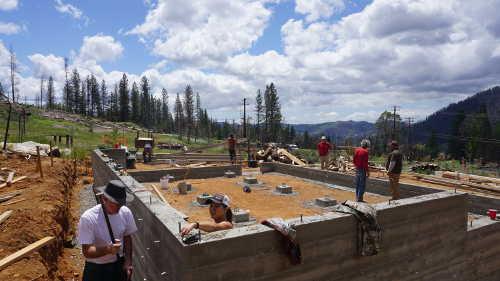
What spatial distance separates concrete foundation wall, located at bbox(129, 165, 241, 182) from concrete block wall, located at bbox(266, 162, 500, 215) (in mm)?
2220

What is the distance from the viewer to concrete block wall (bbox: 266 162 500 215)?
1018cm

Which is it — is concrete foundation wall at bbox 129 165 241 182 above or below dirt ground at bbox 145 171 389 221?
above

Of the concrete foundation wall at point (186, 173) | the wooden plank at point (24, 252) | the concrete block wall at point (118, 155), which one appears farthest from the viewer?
the concrete block wall at point (118, 155)

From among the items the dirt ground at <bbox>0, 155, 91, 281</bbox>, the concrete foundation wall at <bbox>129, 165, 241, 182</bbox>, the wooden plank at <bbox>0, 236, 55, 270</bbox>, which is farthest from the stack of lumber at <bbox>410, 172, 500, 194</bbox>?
the wooden plank at <bbox>0, 236, 55, 270</bbox>

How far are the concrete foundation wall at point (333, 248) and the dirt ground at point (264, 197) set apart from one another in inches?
90.7

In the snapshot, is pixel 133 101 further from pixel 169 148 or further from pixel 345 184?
pixel 345 184

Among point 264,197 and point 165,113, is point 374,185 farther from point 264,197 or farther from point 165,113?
point 165,113

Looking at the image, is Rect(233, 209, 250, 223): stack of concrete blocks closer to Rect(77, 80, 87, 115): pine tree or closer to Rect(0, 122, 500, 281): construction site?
Rect(0, 122, 500, 281): construction site

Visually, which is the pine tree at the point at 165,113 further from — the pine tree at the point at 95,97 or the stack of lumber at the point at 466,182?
the stack of lumber at the point at 466,182

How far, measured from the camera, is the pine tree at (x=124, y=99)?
316 ft

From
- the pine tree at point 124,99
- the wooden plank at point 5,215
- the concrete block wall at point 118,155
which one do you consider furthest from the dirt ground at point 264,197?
the pine tree at point 124,99

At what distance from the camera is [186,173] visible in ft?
51.9

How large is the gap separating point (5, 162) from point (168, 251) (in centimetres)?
1922

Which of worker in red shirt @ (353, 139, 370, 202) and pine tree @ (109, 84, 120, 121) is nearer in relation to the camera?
worker in red shirt @ (353, 139, 370, 202)
